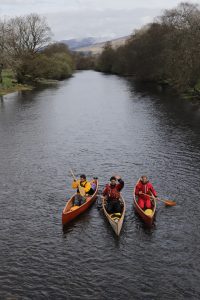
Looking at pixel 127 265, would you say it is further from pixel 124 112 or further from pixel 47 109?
pixel 47 109

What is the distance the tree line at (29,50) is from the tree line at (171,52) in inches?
914

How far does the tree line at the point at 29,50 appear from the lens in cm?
9138

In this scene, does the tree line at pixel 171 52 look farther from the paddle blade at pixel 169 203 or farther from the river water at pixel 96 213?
the paddle blade at pixel 169 203

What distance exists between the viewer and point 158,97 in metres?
71.9

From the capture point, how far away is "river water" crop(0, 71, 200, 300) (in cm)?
1702

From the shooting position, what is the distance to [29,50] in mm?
112188

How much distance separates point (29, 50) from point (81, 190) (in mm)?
94900

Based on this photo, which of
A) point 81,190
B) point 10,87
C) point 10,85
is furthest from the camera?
point 10,85

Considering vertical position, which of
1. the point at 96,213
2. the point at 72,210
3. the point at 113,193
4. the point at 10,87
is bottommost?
the point at 96,213

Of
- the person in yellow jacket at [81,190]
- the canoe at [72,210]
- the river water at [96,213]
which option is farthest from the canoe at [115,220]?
the person in yellow jacket at [81,190]

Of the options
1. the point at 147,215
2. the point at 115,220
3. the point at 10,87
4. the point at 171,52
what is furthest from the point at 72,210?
the point at 10,87

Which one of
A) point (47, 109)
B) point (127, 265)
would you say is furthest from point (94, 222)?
point (47, 109)

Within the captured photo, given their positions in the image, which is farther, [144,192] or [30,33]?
[30,33]

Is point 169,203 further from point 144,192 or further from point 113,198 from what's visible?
point 113,198
